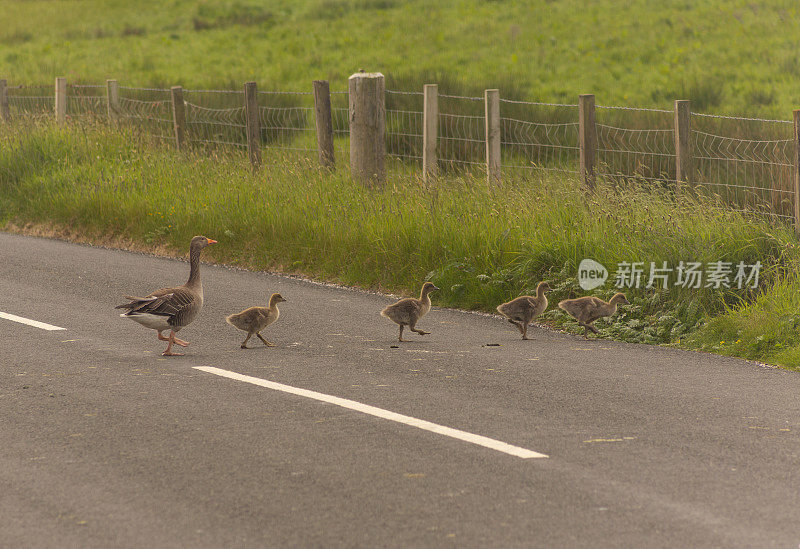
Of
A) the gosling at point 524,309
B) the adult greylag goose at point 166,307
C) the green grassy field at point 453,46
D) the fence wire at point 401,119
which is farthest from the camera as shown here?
the green grassy field at point 453,46

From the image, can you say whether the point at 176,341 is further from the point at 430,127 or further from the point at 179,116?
the point at 179,116

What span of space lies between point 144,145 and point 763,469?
13.8 meters

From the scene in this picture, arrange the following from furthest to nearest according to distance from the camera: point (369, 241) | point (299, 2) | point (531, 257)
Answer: point (299, 2) → point (369, 241) → point (531, 257)

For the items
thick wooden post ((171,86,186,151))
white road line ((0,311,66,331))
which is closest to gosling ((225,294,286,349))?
white road line ((0,311,66,331))

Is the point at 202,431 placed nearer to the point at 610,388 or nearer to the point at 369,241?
the point at 610,388

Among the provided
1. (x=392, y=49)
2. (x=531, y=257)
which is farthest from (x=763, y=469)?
(x=392, y=49)

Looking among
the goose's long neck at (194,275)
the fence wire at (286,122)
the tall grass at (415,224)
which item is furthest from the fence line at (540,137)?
the goose's long neck at (194,275)

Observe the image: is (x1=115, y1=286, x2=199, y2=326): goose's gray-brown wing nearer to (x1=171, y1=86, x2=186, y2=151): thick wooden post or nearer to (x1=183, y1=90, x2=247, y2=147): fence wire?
(x1=171, y1=86, x2=186, y2=151): thick wooden post

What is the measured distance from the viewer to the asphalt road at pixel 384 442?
4590 mm

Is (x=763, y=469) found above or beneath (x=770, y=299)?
beneath

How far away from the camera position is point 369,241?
11414mm

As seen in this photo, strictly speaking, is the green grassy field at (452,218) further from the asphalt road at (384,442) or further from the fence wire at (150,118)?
the fence wire at (150,118)

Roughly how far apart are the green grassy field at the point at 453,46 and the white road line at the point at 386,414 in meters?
19.7

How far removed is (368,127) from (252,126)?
273 centimetres
